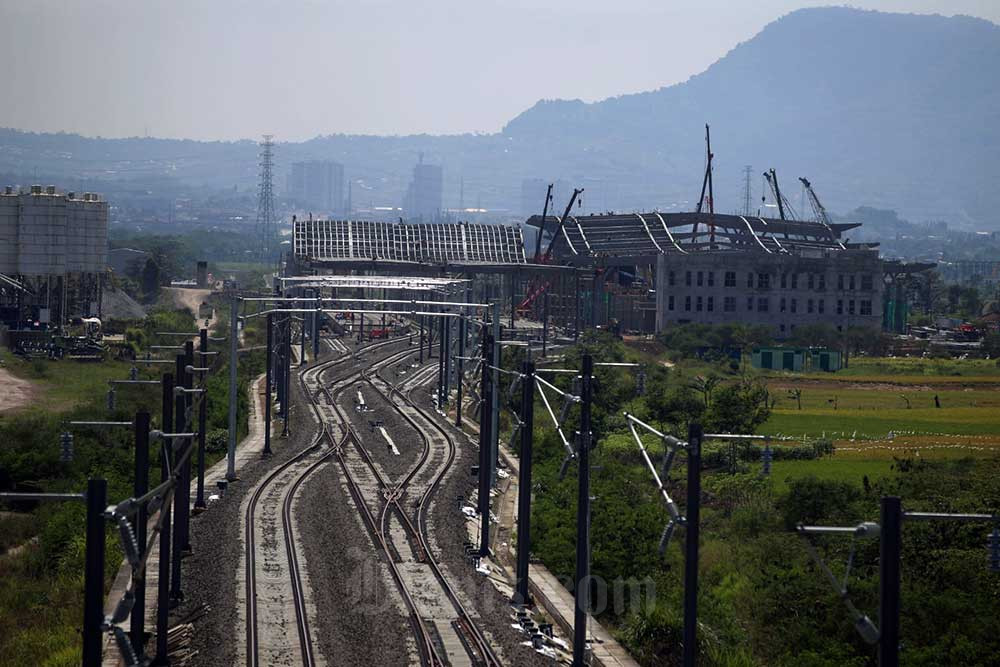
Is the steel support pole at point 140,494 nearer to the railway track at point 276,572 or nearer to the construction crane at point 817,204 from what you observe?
the railway track at point 276,572

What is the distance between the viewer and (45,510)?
21094mm

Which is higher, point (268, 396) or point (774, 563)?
point (268, 396)

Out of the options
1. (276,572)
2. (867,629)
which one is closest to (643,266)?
(276,572)

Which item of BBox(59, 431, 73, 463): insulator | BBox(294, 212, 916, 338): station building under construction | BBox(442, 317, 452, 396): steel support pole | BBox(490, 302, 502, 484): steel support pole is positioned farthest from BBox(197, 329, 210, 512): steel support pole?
BBox(294, 212, 916, 338): station building under construction

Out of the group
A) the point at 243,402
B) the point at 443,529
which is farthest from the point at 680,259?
the point at 443,529

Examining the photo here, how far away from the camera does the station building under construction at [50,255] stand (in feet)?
184

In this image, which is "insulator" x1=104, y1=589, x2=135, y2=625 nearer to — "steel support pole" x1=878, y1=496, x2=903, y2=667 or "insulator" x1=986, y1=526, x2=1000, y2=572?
"steel support pole" x1=878, y1=496, x2=903, y2=667

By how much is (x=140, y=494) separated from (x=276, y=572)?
17.9ft

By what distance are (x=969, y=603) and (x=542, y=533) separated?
6.86 m

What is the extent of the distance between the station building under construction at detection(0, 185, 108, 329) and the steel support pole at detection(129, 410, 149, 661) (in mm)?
43895

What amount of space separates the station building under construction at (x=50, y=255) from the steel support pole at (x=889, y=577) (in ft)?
165

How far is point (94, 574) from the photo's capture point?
29.0 ft

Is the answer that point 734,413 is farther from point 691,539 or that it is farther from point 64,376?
point 64,376

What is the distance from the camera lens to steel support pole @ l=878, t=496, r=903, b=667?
26.1 ft
